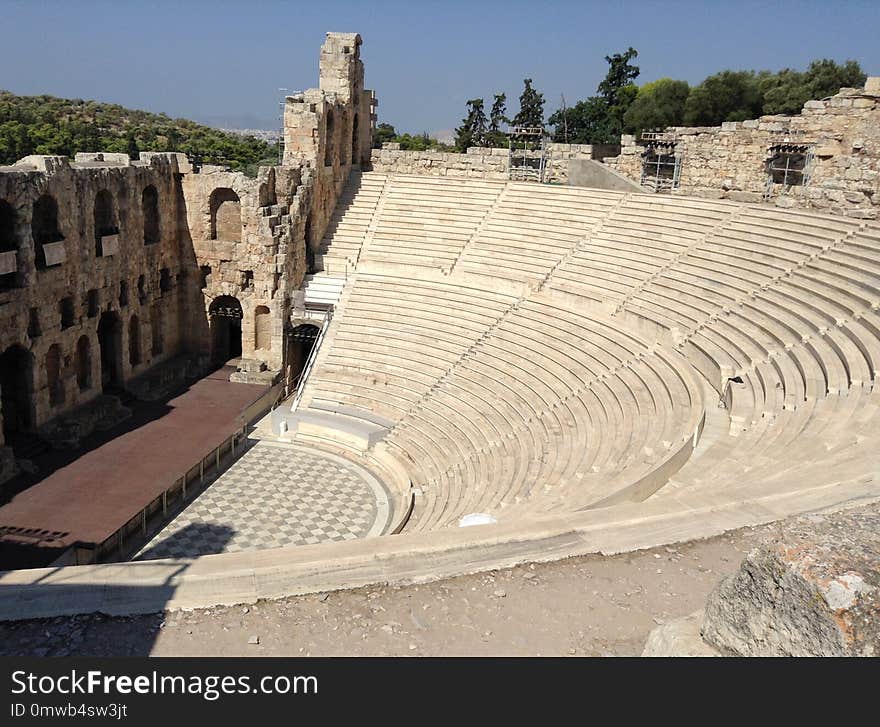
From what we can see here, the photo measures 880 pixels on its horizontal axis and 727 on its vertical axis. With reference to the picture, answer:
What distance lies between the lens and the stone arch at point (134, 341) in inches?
807

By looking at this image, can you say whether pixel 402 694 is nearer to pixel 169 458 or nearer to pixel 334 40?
pixel 169 458

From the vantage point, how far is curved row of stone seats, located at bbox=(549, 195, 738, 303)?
1864 centimetres

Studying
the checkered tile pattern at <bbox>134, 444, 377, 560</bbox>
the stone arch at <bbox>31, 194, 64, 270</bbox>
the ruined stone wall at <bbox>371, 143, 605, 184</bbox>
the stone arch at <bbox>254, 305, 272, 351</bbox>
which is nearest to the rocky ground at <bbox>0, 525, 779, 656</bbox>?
the checkered tile pattern at <bbox>134, 444, 377, 560</bbox>

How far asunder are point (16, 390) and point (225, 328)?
7.69 meters

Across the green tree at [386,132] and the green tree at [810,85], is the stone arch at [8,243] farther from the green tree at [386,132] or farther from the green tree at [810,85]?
the green tree at [386,132]

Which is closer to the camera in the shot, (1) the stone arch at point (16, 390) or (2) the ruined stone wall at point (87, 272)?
(2) the ruined stone wall at point (87, 272)

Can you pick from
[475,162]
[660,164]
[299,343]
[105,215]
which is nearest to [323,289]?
[299,343]

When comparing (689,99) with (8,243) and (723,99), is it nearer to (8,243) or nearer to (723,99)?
Answer: (723,99)

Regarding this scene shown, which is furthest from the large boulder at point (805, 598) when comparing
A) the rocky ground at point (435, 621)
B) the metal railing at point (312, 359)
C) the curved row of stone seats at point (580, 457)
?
the metal railing at point (312, 359)

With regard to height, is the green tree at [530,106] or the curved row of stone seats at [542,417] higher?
the green tree at [530,106]

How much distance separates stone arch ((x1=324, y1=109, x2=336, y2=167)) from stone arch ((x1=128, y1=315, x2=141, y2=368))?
769 centimetres

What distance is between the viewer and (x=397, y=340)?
2006cm

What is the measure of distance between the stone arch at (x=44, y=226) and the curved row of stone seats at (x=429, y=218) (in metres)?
8.65

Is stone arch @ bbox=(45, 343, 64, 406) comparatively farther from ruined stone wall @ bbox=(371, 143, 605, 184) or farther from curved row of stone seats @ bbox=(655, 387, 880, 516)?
curved row of stone seats @ bbox=(655, 387, 880, 516)
